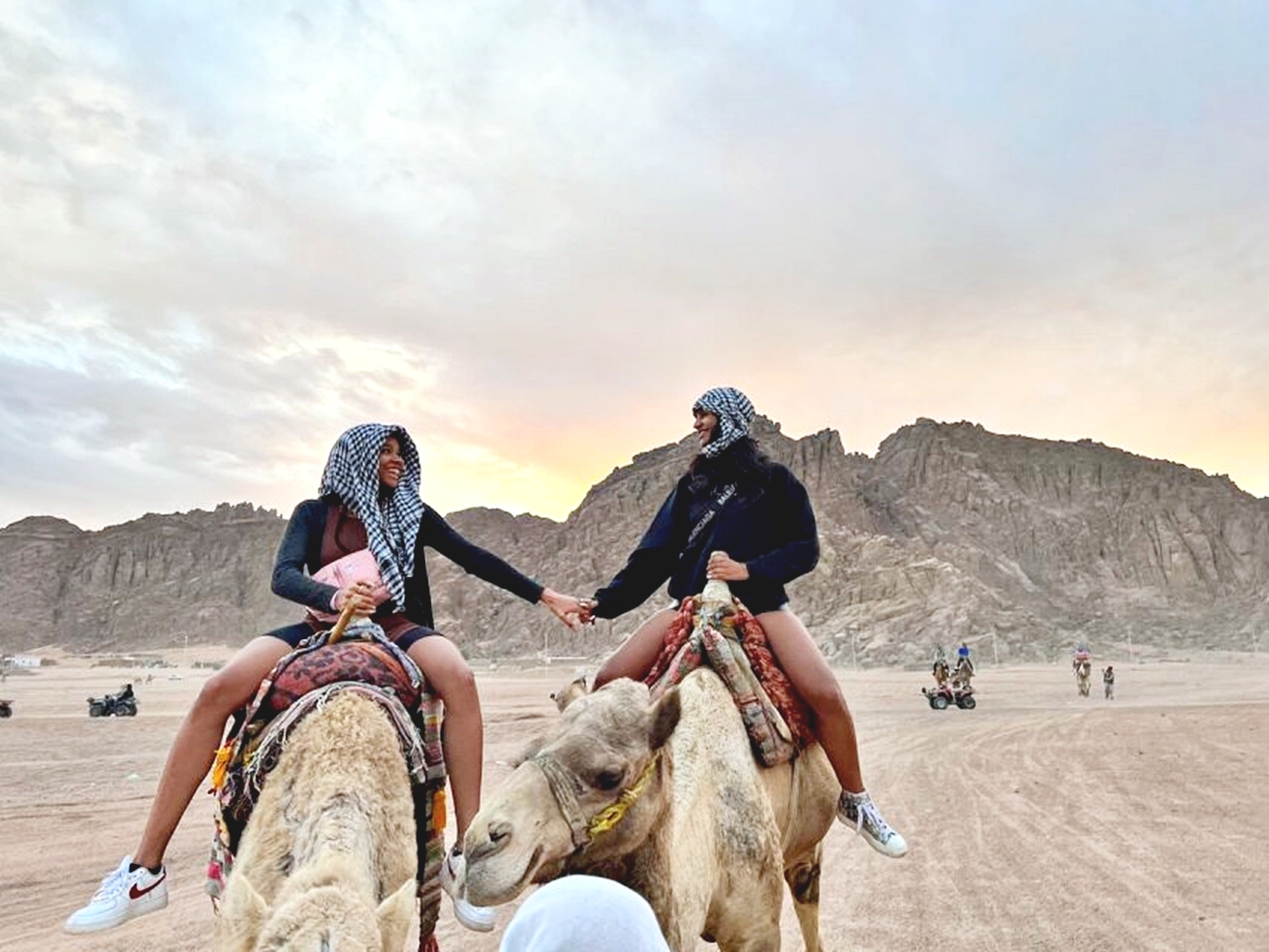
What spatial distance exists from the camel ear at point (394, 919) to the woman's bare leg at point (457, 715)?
1.66 metres

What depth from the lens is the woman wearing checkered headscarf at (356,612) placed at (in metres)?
3.76

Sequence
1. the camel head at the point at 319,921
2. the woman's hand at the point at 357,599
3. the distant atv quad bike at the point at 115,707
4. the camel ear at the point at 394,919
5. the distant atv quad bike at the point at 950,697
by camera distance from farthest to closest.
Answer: the distant atv quad bike at the point at 950,697
the distant atv quad bike at the point at 115,707
the woman's hand at the point at 357,599
the camel ear at the point at 394,919
the camel head at the point at 319,921

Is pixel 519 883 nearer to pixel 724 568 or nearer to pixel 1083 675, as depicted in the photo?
pixel 724 568

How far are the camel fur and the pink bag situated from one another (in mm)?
1179

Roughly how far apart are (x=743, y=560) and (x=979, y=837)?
7.58m

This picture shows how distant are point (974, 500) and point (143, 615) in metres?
118

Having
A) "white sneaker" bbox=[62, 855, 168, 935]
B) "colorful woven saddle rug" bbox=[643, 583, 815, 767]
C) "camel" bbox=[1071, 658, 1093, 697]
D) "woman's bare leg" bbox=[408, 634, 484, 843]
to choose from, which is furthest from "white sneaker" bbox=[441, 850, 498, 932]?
"camel" bbox=[1071, 658, 1093, 697]

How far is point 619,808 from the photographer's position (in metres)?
3.27

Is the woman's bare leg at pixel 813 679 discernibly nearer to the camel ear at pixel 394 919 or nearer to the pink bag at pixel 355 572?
the pink bag at pixel 355 572

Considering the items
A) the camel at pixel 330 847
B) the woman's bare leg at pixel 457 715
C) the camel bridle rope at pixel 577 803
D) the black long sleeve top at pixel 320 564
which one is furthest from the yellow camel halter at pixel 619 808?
the black long sleeve top at pixel 320 564

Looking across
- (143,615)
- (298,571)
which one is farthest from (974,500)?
(298,571)

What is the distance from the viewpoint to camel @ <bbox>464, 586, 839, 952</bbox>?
3035 millimetres

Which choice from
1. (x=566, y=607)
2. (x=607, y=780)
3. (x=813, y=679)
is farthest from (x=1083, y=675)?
(x=607, y=780)

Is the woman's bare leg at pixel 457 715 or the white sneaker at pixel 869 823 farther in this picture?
the white sneaker at pixel 869 823
